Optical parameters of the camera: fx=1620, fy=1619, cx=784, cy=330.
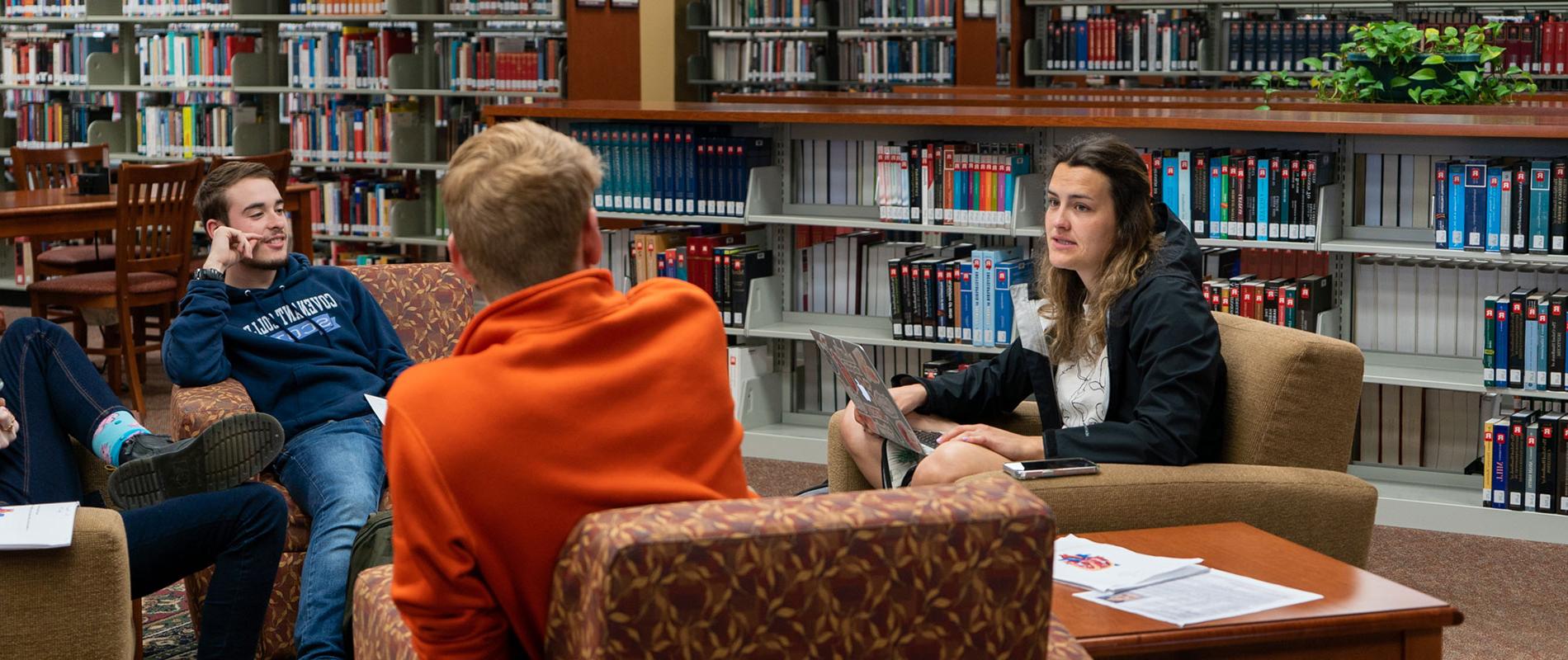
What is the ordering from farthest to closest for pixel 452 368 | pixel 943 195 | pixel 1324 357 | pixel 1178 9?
1. pixel 1178 9
2. pixel 943 195
3. pixel 1324 357
4. pixel 452 368

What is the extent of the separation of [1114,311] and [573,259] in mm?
1434

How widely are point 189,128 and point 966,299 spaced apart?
5.29 m

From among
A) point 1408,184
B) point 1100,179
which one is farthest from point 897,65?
point 1100,179

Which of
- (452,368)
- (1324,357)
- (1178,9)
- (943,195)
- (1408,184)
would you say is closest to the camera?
(452,368)

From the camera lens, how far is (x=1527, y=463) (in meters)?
4.07

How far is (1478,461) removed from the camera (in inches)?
169

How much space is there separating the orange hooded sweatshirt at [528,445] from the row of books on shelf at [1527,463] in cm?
303

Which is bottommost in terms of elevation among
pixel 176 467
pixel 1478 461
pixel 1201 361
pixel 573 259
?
pixel 1478 461

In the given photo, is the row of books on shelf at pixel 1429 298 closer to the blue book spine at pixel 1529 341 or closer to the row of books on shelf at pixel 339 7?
the blue book spine at pixel 1529 341

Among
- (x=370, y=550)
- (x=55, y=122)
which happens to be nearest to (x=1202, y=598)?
(x=370, y=550)

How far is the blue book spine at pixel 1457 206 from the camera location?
4.09 meters

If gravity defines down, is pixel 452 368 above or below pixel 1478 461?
above

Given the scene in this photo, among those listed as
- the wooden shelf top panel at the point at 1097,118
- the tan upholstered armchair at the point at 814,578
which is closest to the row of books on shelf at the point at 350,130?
the wooden shelf top panel at the point at 1097,118

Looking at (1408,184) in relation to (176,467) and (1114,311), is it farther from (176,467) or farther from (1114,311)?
→ (176,467)
